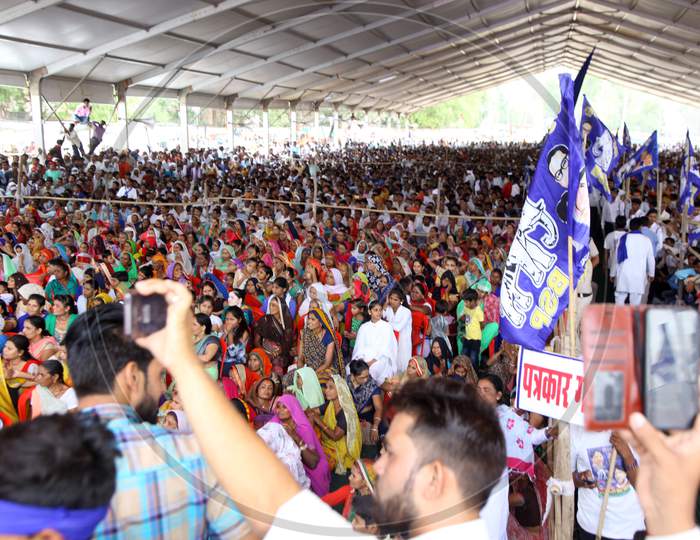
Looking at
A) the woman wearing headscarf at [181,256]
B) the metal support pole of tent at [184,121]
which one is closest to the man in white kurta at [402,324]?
the woman wearing headscarf at [181,256]

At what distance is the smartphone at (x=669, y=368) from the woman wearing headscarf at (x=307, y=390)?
8.83 ft

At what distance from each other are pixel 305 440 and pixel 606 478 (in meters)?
1.33

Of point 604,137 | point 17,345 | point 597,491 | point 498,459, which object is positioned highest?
point 604,137

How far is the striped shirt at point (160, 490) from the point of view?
1.01 metres

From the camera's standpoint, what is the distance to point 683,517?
0.67 metres

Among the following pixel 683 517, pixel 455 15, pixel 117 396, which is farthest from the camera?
pixel 455 15

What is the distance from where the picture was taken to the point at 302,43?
1423 cm

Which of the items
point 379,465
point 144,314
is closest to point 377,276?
point 379,465

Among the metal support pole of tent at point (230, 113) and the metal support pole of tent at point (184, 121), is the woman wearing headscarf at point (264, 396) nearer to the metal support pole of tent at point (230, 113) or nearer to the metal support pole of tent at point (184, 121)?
the metal support pole of tent at point (184, 121)

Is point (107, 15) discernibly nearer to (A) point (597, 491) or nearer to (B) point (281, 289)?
(B) point (281, 289)

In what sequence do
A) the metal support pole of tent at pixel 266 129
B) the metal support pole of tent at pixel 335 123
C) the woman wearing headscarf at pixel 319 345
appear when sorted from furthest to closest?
1. the metal support pole of tent at pixel 335 123
2. the metal support pole of tent at pixel 266 129
3. the woman wearing headscarf at pixel 319 345

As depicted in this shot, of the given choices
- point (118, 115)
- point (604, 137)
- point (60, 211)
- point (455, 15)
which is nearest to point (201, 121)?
point (118, 115)

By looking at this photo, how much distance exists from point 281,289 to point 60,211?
466cm

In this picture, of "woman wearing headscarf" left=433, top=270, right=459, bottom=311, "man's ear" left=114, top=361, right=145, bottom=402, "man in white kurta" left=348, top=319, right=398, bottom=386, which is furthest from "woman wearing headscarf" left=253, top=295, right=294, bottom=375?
"man's ear" left=114, top=361, right=145, bottom=402
